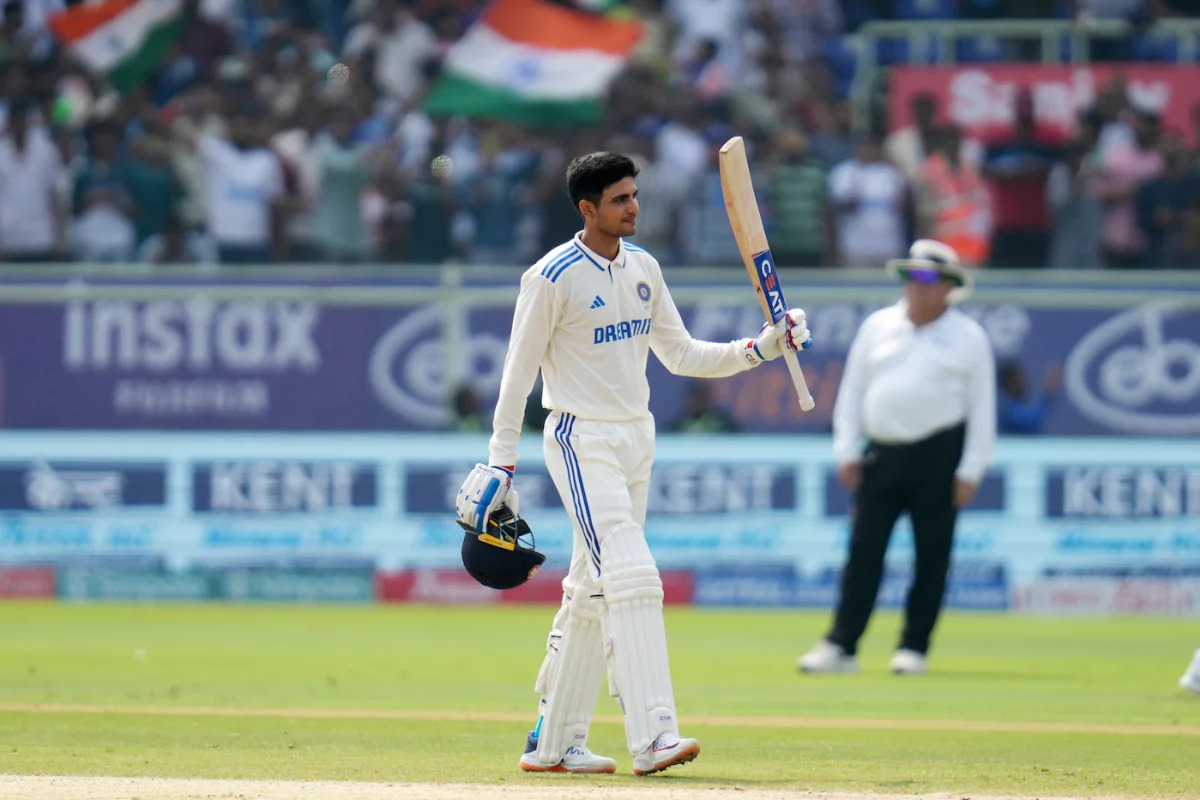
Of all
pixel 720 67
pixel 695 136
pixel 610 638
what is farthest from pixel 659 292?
pixel 720 67

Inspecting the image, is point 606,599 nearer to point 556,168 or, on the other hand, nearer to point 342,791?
point 342,791

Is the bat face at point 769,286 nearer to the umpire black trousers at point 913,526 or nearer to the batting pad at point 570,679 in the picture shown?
the batting pad at point 570,679

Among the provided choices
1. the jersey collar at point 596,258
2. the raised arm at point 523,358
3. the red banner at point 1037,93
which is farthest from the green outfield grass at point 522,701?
the red banner at point 1037,93

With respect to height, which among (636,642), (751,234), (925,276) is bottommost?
(636,642)

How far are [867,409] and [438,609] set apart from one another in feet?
17.7

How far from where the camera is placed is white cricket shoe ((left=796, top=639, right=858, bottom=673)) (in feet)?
37.2

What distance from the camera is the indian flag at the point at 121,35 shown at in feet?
69.3

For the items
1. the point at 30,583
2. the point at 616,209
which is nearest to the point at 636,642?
the point at 616,209

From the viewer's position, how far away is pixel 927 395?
1155 cm

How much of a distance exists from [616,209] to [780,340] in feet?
2.61

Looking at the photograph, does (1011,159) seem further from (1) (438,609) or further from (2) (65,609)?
(2) (65,609)

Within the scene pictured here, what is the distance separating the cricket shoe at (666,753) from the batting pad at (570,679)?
15.6 inches

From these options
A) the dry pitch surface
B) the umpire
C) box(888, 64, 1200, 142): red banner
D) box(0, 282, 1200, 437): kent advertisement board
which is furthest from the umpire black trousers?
box(888, 64, 1200, 142): red banner

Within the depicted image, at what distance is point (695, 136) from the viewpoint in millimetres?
19234
